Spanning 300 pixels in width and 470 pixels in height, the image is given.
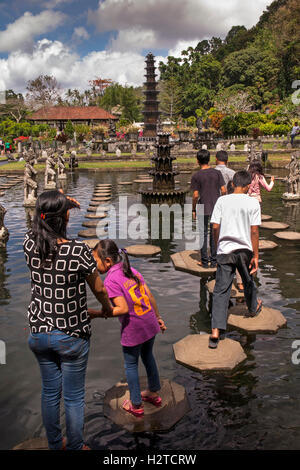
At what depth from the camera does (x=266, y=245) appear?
838 centimetres

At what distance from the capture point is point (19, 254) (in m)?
8.33

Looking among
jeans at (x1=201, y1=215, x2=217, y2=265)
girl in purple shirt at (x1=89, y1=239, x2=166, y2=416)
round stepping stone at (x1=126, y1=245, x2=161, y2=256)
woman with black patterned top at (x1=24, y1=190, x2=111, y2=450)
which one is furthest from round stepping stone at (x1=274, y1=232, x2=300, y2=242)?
woman with black patterned top at (x1=24, y1=190, x2=111, y2=450)

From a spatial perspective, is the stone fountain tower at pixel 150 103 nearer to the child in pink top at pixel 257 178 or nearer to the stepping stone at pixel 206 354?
the child in pink top at pixel 257 178

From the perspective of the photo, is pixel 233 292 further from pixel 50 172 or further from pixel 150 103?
pixel 150 103

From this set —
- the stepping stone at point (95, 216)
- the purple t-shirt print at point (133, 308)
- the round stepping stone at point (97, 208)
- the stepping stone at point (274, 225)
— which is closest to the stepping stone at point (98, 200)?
the round stepping stone at point (97, 208)

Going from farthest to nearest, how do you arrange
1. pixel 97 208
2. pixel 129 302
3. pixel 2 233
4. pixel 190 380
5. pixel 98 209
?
pixel 97 208, pixel 98 209, pixel 2 233, pixel 190 380, pixel 129 302

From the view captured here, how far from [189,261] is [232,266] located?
10.1ft

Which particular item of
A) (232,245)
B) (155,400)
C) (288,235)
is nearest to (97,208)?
(288,235)

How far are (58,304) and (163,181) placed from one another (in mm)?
13811

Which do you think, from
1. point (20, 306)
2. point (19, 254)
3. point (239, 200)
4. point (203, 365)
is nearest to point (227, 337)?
point (203, 365)

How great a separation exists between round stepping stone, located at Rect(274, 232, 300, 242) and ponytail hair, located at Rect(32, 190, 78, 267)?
765 cm

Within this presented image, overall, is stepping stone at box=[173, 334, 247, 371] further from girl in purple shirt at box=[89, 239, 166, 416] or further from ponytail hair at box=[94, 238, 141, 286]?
ponytail hair at box=[94, 238, 141, 286]

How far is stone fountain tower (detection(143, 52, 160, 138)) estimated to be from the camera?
59094mm

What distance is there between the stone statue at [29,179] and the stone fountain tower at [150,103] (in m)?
47.5
